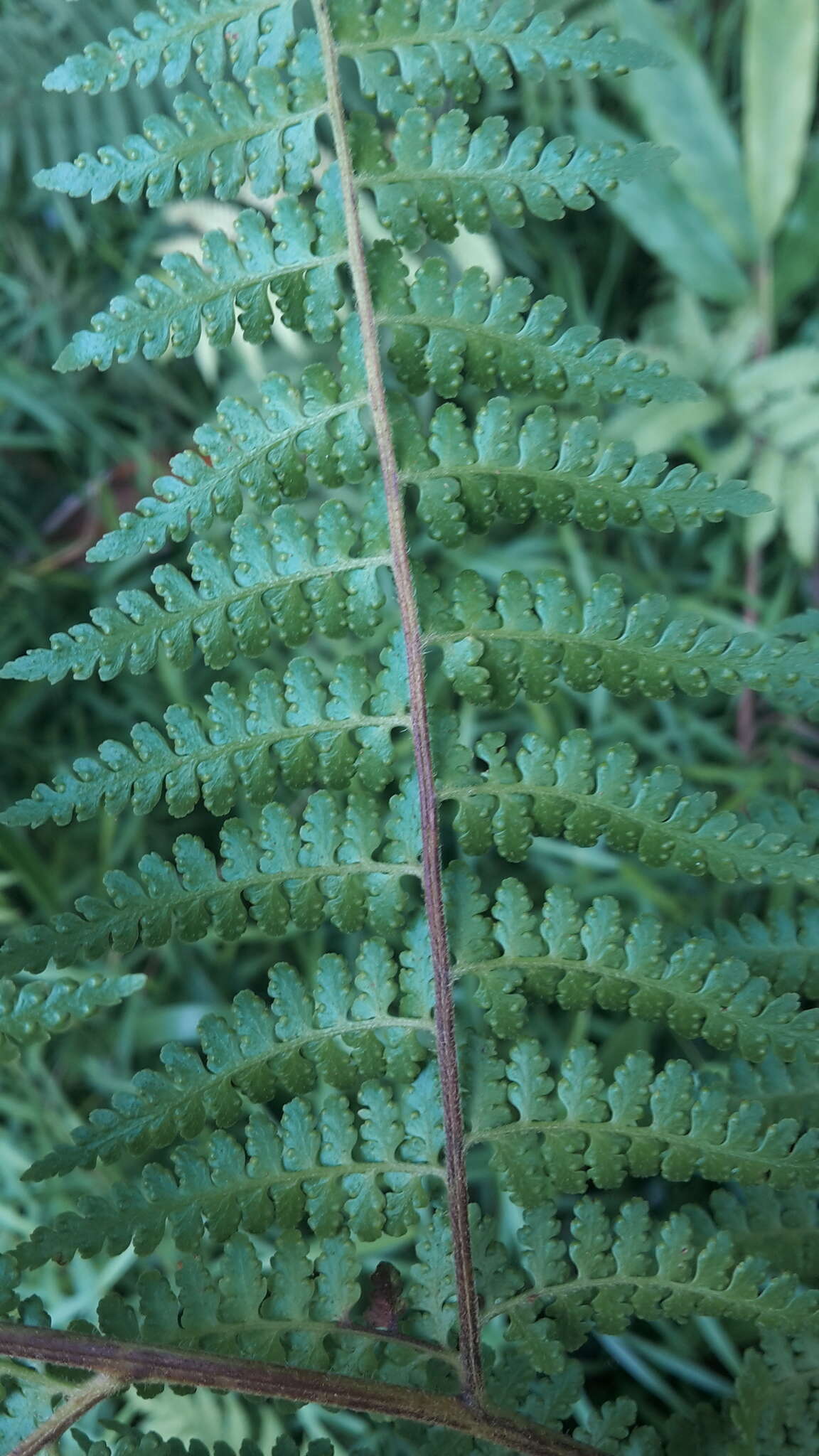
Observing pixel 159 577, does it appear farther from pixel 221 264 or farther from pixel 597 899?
pixel 597 899

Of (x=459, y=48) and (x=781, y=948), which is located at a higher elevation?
(x=459, y=48)

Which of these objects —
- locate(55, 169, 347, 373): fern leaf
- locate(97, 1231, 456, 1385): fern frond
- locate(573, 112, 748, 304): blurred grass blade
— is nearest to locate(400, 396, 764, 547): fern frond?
locate(55, 169, 347, 373): fern leaf

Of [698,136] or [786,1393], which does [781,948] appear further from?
[698,136]

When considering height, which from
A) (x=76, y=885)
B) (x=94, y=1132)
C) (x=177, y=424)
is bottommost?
(x=76, y=885)

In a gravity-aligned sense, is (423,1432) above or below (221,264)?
below

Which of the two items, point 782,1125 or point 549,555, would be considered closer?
point 782,1125

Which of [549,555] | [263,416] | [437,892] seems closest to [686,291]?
[549,555]

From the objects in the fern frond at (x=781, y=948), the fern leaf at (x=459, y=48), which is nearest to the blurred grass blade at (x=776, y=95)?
the fern leaf at (x=459, y=48)

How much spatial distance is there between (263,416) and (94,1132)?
22.0 inches

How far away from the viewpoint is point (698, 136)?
6.40 ft

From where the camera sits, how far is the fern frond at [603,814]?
83cm

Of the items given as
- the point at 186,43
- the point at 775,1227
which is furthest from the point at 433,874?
the point at 186,43

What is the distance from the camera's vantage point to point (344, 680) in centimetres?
87

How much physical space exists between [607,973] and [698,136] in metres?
1.70
